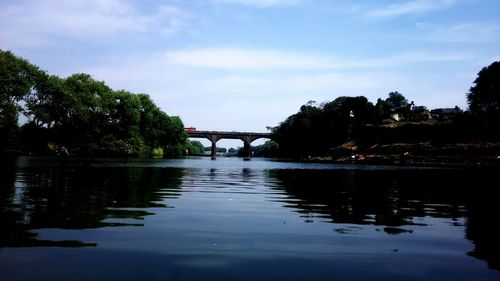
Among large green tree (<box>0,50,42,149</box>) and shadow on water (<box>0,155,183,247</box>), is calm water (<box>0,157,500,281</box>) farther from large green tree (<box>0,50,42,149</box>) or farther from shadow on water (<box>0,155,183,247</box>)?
large green tree (<box>0,50,42,149</box>)

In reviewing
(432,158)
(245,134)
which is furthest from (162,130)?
(432,158)

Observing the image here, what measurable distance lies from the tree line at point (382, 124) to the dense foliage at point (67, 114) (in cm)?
6064

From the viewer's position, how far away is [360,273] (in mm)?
6762

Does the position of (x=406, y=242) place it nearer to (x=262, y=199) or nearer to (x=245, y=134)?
(x=262, y=199)

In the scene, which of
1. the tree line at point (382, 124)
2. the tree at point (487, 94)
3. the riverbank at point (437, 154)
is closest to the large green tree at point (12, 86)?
the riverbank at point (437, 154)

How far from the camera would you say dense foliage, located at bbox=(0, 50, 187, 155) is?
88.1 m

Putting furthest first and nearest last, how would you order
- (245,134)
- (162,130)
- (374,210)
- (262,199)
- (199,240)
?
1. (245,134)
2. (162,130)
3. (262,199)
4. (374,210)
5. (199,240)

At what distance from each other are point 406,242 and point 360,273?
3140 mm

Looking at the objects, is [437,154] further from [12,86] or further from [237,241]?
[237,241]

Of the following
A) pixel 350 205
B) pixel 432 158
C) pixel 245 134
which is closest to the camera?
pixel 350 205

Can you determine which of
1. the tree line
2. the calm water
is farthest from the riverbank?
the calm water

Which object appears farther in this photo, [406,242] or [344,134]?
[344,134]

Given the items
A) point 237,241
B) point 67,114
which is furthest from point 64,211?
point 67,114

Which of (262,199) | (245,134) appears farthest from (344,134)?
(262,199)
